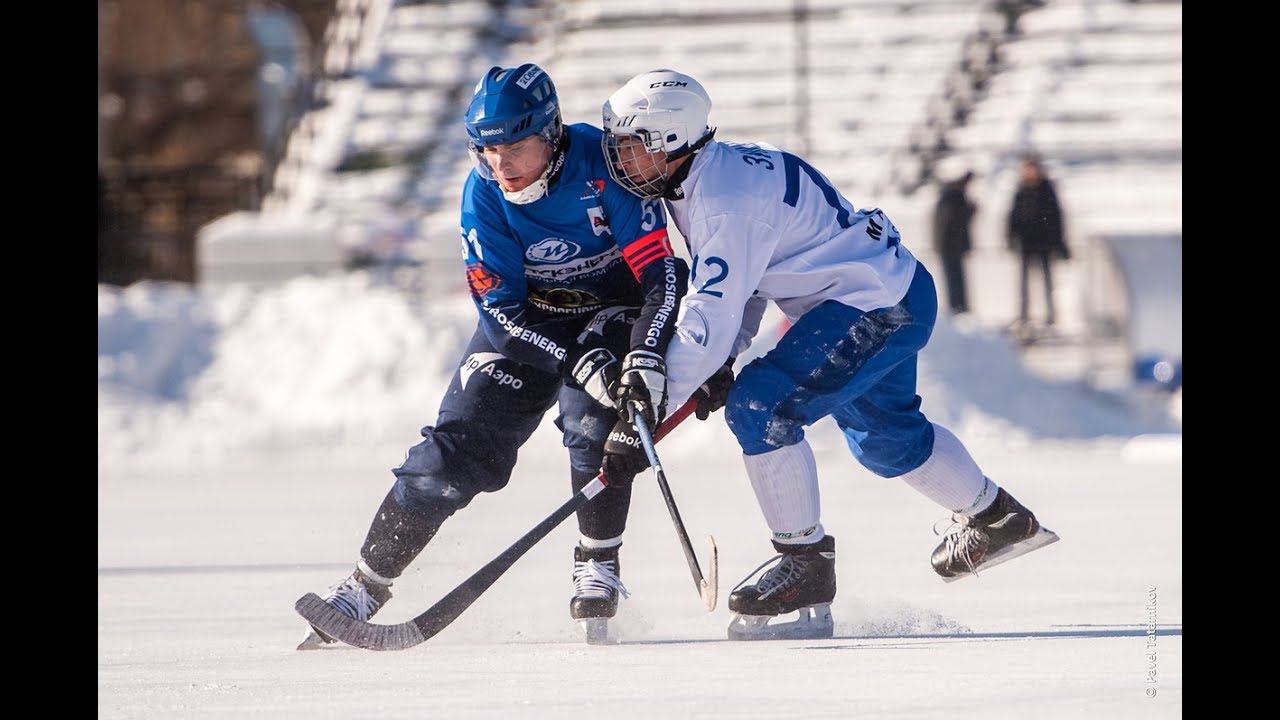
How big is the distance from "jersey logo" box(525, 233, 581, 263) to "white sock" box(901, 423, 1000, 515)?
963 mm

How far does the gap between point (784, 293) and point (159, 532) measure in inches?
129

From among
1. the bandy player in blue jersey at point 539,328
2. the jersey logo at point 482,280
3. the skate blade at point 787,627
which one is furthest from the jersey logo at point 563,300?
the skate blade at point 787,627

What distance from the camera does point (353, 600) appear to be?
414 cm

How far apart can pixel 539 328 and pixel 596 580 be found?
0.58m

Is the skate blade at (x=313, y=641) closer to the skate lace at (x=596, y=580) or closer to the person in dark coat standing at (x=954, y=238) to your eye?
the skate lace at (x=596, y=580)

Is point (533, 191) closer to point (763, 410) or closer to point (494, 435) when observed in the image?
point (494, 435)

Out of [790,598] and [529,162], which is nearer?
[529,162]

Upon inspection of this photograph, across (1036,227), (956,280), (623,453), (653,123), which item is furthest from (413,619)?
(1036,227)

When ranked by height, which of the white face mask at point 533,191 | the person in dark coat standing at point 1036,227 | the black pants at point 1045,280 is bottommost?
the white face mask at point 533,191

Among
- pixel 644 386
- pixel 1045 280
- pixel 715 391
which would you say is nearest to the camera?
pixel 644 386

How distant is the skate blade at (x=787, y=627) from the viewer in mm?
A: 4199

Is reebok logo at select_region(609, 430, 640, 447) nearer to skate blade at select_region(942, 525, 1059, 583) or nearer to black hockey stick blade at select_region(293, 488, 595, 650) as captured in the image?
black hockey stick blade at select_region(293, 488, 595, 650)

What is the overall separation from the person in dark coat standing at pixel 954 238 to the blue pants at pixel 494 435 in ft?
25.4

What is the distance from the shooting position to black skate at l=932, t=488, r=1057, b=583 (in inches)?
179
